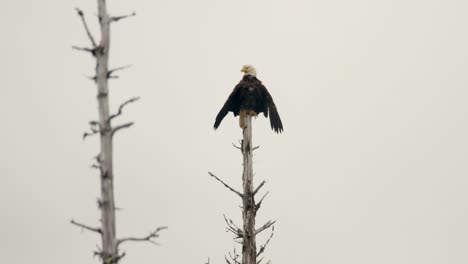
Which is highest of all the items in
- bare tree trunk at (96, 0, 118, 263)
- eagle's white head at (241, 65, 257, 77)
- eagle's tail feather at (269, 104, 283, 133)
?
eagle's white head at (241, 65, 257, 77)

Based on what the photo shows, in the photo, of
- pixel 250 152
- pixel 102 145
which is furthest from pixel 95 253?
pixel 250 152

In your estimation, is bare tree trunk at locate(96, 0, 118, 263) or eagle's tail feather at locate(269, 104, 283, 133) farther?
eagle's tail feather at locate(269, 104, 283, 133)

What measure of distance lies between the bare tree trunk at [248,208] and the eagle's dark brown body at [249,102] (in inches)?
36.3

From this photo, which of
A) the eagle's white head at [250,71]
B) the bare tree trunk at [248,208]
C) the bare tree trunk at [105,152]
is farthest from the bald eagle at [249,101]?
the bare tree trunk at [105,152]

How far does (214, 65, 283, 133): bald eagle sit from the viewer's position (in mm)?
12148

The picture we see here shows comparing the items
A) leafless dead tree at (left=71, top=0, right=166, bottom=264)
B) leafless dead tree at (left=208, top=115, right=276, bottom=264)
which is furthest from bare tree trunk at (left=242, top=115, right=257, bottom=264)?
leafless dead tree at (left=71, top=0, right=166, bottom=264)

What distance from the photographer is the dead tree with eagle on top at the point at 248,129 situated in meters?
11.1

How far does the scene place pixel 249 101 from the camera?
1214 centimetres

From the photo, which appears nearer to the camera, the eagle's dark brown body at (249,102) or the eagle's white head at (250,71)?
the eagle's dark brown body at (249,102)

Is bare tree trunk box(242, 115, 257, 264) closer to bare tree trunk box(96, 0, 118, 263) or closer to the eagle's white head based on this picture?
the eagle's white head

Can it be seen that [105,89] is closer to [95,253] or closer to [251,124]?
[95,253]

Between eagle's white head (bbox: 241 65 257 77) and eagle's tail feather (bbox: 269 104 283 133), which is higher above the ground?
eagle's white head (bbox: 241 65 257 77)

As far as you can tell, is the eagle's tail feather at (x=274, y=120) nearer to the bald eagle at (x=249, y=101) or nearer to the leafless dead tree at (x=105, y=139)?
the bald eagle at (x=249, y=101)

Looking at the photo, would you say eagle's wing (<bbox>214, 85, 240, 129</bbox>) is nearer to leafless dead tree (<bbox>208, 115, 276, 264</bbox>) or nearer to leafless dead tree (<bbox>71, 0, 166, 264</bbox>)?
leafless dead tree (<bbox>208, 115, 276, 264</bbox>)
